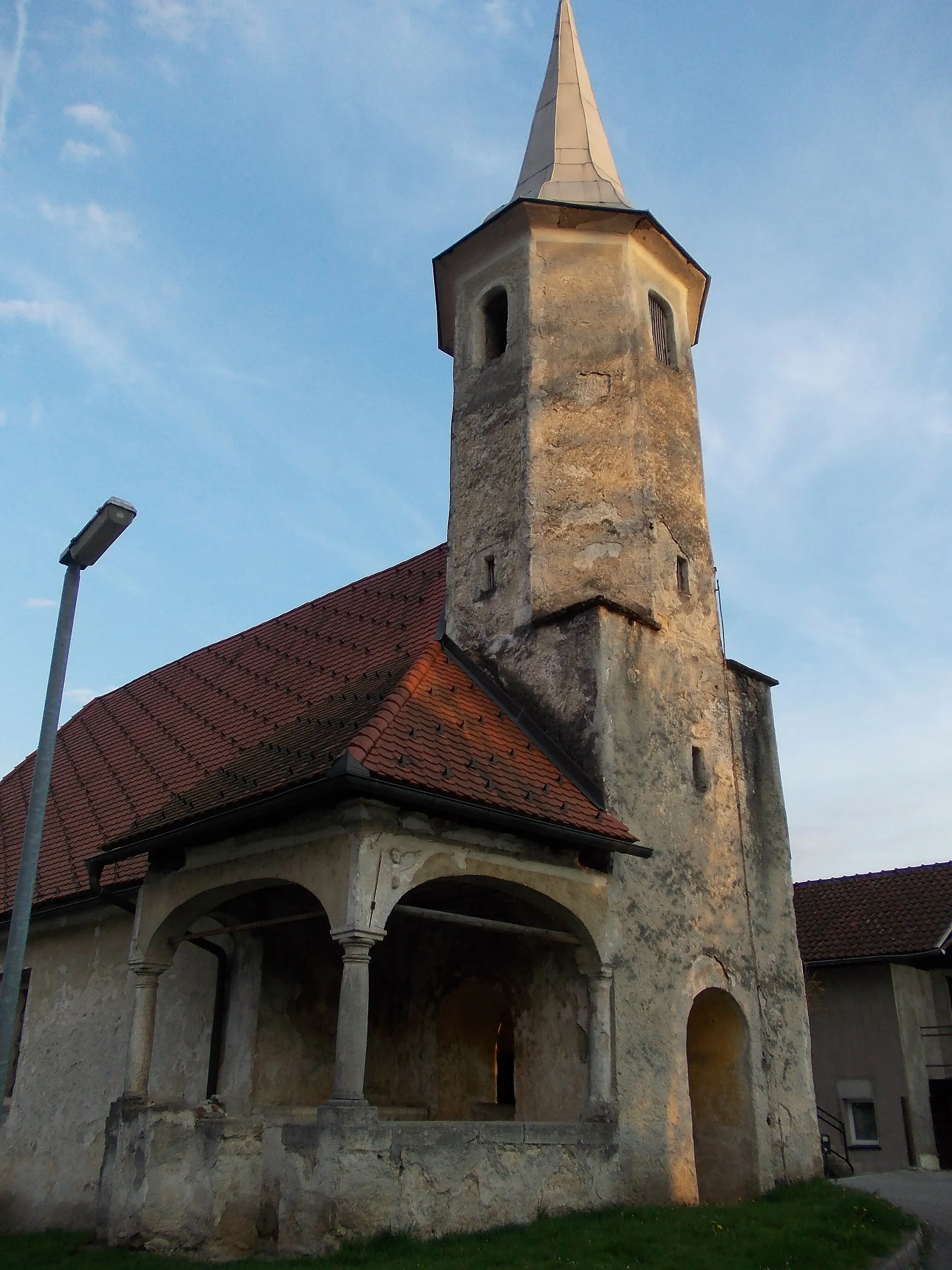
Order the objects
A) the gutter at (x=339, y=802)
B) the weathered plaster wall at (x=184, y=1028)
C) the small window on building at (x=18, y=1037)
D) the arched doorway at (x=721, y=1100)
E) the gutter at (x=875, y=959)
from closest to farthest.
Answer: the gutter at (x=339, y=802) → the weathered plaster wall at (x=184, y=1028) → the arched doorway at (x=721, y=1100) → the small window on building at (x=18, y=1037) → the gutter at (x=875, y=959)

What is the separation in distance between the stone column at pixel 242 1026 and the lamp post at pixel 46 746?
4.12 metres

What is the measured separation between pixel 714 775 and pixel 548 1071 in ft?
12.4

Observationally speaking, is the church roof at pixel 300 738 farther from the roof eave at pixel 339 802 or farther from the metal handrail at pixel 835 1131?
the metal handrail at pixel 835 1131

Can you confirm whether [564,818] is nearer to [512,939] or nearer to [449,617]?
[512,939]

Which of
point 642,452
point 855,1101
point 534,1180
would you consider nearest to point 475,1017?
point 534,1180

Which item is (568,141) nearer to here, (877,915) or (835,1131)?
(877,915)

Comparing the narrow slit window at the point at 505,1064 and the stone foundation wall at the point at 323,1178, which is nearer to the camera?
the stone foundation wall at the point at 323,1178

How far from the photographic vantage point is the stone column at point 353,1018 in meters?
7.79

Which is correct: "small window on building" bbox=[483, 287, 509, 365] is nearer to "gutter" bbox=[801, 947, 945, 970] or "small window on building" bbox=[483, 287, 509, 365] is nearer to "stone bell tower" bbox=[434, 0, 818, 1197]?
"stone bell tower" bbox=[434, 0, 818, 1197]

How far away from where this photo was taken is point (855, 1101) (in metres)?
18.0

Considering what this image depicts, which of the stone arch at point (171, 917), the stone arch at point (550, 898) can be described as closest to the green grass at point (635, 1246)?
the stone arch at point (550, 898)

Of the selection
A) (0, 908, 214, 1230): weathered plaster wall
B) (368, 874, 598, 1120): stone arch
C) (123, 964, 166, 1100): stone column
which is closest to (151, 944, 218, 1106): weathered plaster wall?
(0, 908, 214, 1230): weathered plaster wall

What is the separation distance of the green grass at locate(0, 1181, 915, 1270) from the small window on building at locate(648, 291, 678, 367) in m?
9.67

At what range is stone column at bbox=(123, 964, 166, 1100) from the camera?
9.59 m
